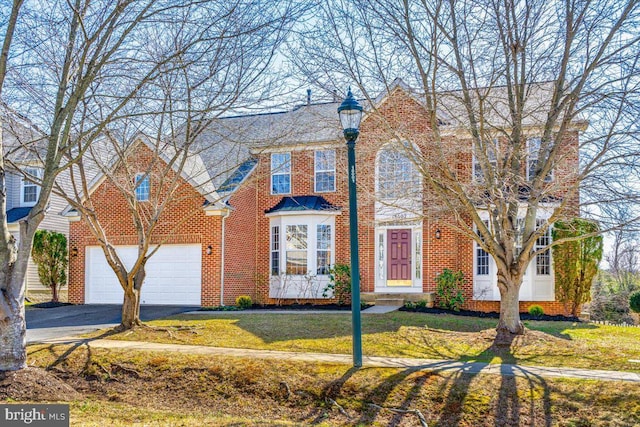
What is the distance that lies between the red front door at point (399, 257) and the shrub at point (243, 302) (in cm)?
451

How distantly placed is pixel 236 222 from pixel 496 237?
9.88m

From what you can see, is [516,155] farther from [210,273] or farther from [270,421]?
[210,273]

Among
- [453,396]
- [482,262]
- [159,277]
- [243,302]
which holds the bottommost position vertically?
[453,396]

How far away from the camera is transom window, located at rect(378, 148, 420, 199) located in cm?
1260

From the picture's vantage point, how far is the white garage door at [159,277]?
60.3 ft

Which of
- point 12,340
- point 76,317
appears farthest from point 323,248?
point 12,340

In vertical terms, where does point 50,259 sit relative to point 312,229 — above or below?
below

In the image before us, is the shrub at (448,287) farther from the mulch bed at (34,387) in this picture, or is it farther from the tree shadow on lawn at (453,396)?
the mulch bed at (34,387)

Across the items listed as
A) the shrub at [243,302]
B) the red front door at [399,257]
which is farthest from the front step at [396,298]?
the shrub at [243,302]

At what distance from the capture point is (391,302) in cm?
1753

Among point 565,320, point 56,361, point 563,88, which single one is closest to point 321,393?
point 56,361

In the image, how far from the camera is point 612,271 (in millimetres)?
29219

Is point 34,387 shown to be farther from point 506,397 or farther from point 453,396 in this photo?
point 506,397

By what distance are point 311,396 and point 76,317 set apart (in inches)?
395
